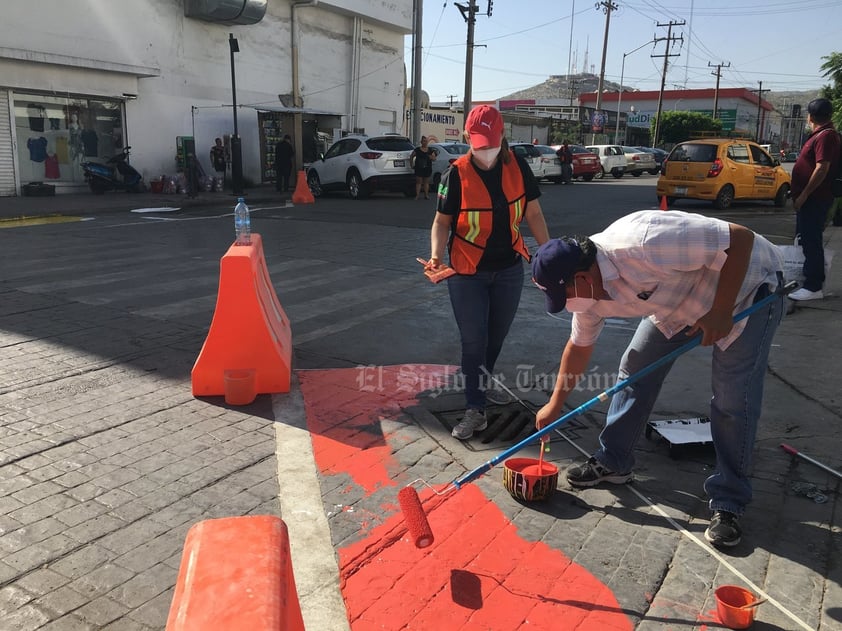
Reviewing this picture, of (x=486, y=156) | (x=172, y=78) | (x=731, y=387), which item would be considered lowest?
(x=731, y=387)

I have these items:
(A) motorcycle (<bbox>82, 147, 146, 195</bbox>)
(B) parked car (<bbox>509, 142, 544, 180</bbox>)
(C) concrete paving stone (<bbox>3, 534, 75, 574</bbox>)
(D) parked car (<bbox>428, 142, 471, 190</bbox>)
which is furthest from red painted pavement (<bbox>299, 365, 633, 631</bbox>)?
(B) parked car (<bbox>509, 142, 544, 180</bbox>)

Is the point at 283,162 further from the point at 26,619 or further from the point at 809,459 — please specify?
the point at 26,619

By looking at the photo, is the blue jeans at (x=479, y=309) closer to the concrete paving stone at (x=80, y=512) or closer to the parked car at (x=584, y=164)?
the concrete paving stone at (x=80, y=512)

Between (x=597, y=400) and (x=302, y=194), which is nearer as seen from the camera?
(x=597, y=400)

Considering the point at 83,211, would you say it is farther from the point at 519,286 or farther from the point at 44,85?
the point at 519,286

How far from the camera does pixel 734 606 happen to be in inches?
101

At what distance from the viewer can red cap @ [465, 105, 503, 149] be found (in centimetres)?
384

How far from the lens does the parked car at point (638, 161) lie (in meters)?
A: 37.7

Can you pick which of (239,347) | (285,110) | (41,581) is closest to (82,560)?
(41,581)

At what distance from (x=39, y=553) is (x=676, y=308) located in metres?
2.87

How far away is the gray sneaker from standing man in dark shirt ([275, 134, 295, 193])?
19076 millimetres

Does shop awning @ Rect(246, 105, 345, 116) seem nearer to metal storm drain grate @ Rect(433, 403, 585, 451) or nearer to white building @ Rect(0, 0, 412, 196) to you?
white building @ Rect(0, 0, 412, 196)

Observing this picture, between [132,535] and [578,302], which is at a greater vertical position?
[578,302]

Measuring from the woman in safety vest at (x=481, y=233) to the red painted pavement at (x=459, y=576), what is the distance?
81 centimetres
